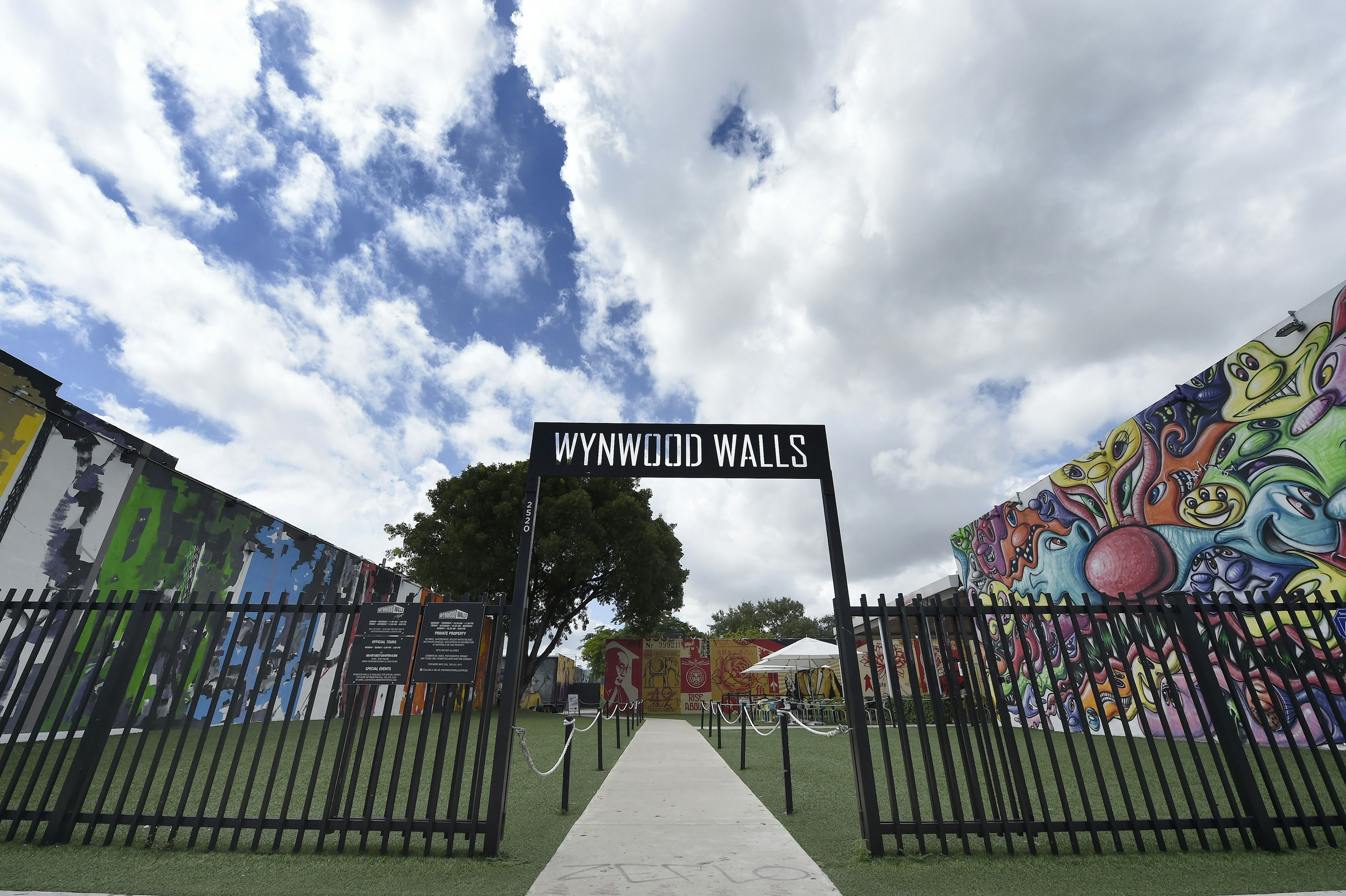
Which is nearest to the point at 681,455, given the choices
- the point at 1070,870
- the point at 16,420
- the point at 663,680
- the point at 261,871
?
the point at 1070,870

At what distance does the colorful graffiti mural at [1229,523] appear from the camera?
6.47 meters

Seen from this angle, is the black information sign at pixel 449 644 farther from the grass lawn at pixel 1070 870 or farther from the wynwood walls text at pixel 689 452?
the grass lawn at pixel 1070 870

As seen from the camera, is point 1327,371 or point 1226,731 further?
point 1327,371

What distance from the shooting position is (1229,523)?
9.44 m

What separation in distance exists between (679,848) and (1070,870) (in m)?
2.65

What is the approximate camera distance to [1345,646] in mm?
3494

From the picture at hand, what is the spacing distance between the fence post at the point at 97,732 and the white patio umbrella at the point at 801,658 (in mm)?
14131

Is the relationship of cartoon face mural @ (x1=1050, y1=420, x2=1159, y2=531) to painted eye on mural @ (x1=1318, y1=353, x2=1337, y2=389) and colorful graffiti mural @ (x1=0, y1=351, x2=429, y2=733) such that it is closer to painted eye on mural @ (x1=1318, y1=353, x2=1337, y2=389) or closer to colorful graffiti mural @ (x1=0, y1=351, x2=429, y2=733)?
painted eye on mural @ (x1=1318, y1=353, x2=1337, y2=389)

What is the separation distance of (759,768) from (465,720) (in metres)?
6.17

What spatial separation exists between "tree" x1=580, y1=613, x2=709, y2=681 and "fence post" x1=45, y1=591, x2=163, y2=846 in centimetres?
2030

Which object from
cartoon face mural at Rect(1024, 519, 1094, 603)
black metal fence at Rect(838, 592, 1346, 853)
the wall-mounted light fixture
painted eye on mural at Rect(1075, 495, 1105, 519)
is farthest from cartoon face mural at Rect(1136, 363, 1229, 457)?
black metal fence at Rect(838, 592, 1346, 853)

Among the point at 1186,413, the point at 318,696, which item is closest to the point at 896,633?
the point at 1186,413

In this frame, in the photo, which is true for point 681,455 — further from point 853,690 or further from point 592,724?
point 592,724

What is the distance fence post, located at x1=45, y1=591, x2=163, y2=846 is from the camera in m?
4.44
